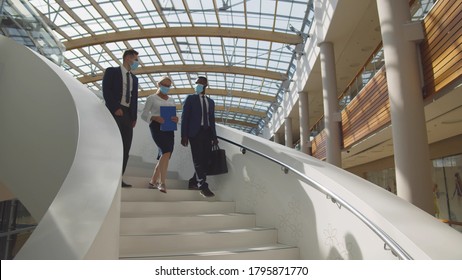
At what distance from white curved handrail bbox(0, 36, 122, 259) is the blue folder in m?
1.14

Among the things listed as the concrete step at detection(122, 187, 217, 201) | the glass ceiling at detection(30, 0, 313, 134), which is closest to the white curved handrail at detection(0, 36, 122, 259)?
the concrete step at detection(122, 187, 217, 201)

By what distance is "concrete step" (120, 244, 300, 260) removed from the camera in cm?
265

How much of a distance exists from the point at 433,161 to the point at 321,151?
5.36 metres

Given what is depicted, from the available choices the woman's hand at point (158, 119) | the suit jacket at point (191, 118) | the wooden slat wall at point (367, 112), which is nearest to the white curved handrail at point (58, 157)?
the woman's hand at point (158, 119)

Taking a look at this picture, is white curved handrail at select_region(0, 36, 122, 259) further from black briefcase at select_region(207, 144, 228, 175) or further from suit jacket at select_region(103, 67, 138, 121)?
black briefcase at select_region(207, 144, 228, 175)

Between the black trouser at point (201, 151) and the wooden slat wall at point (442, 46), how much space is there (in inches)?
151

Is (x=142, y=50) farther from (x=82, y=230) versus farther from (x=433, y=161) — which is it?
(x=82, y=230)

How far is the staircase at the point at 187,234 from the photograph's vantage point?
278 cm

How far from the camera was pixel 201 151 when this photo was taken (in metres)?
4.46

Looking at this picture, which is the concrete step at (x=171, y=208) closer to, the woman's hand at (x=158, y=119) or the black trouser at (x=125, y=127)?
the black trouser at (x=125, y=127)

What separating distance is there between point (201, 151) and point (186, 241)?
1.69 m

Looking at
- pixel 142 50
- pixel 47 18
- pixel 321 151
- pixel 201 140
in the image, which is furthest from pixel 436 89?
pixel 142 50

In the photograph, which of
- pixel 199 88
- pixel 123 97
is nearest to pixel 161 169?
pixel 123 97

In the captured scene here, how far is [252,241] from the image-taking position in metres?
3.18
